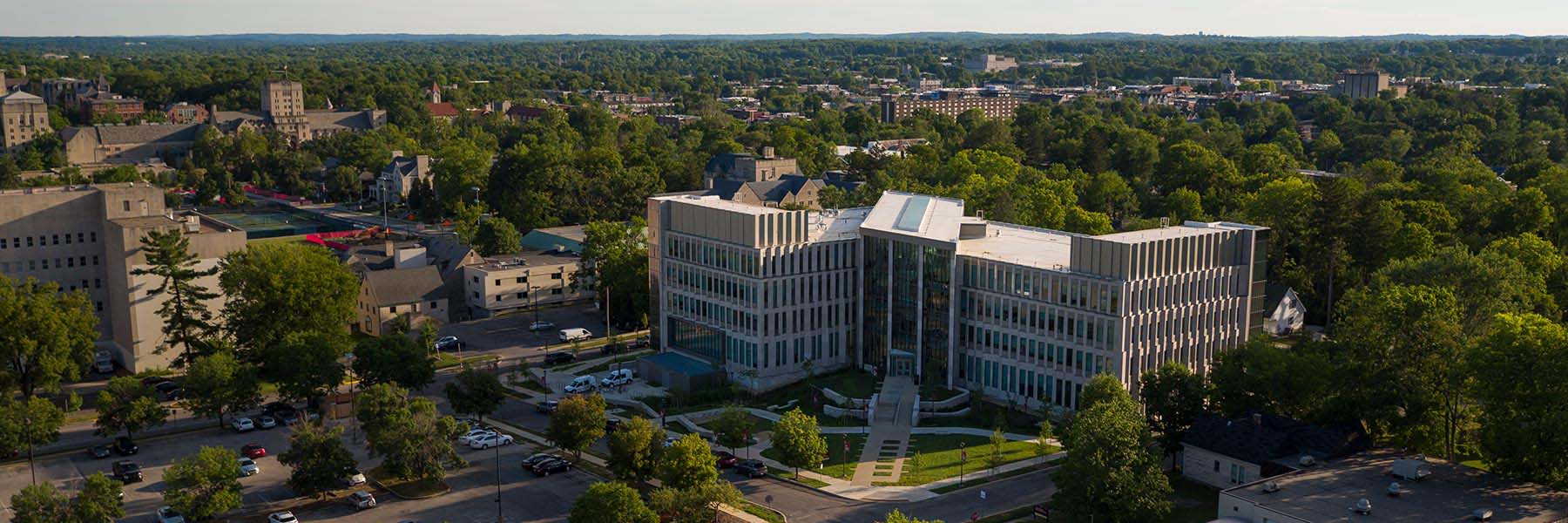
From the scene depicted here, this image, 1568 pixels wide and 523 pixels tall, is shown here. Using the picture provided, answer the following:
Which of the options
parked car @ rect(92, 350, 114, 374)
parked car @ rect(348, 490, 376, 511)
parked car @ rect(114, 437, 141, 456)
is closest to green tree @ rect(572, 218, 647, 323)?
parked car @ rect(92, 350, 114, 374)

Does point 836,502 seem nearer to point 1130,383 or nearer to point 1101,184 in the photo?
point 1130,383

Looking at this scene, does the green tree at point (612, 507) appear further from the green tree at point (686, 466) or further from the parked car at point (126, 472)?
the parked car at point (126, 472)

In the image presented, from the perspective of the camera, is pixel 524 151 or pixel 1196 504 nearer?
pixel 1196 504

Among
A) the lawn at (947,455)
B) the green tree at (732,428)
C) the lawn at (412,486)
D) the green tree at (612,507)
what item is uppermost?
the green tree at (612,507)

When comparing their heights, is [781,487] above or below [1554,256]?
below

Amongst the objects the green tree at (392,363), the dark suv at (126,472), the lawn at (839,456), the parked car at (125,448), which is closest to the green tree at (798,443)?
the lawn at (839,456)

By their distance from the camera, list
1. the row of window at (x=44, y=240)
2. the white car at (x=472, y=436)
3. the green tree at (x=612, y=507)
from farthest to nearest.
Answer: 1. the row of window at (x=44, y=240)
2. the white car at (x=472, y=436)
3. the green tree at (x=612, y=507)

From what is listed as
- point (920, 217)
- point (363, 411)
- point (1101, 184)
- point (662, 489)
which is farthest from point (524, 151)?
point (662, 489)
